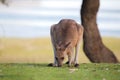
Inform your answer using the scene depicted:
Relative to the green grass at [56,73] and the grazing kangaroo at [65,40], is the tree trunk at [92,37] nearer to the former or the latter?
the grazing kangaroo at [65,40]

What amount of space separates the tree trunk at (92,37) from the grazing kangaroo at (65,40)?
4.60 meters

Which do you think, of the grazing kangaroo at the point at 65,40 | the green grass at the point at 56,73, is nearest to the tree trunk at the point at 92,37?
the grazing kangaroo at the point at 65,40

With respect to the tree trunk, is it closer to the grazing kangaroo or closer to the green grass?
the grazing kangaroo

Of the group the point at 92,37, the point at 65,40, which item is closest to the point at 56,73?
the point at 65,40

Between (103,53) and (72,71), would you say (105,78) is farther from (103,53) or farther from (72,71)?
(103,53)

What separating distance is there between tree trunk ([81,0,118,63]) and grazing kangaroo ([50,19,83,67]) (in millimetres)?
4605

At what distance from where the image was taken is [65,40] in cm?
1092

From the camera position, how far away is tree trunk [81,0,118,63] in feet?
52.7

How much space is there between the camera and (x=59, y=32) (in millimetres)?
11109

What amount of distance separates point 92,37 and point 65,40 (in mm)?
5386

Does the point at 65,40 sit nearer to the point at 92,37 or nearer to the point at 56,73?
the point at 56,73

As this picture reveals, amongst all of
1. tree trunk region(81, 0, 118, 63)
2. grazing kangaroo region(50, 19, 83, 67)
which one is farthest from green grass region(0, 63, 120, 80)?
tree trunk region(81, 0, 118, 63)

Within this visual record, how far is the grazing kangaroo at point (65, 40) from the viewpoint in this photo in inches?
426

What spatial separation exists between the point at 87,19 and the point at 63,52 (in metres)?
5.45
